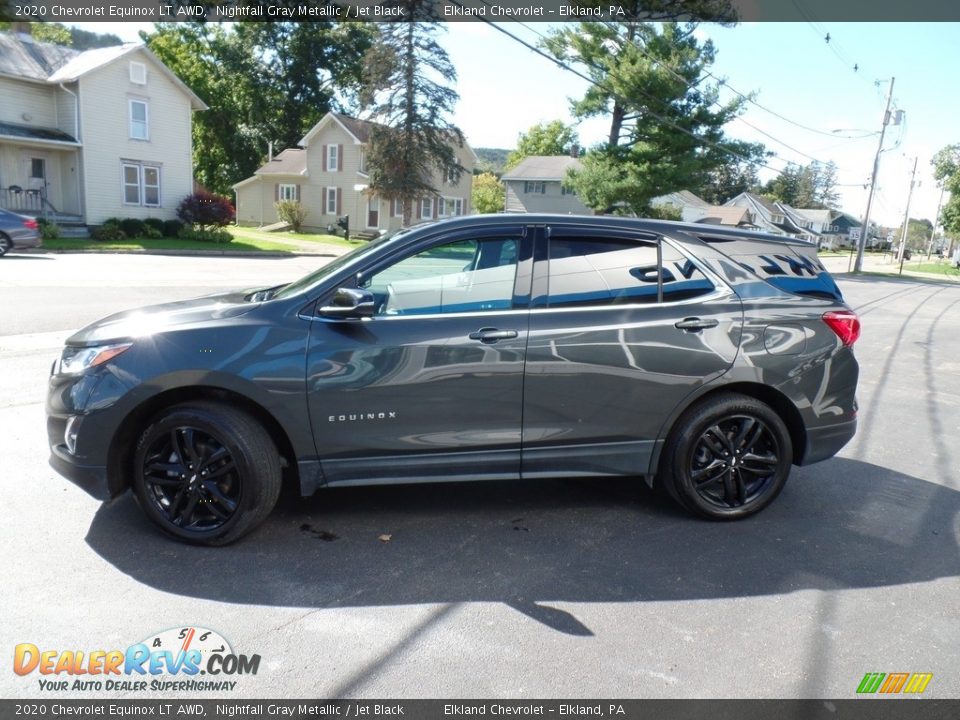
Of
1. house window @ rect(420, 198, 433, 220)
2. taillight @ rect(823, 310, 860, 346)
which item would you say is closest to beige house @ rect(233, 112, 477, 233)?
house window @ rect(420, 198, 433, 220)

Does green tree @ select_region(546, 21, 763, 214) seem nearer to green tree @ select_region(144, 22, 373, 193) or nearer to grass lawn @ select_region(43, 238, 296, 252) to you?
grass lawn @ select_region(43, 238, 296, 252)

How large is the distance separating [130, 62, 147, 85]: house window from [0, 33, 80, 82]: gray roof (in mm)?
2800

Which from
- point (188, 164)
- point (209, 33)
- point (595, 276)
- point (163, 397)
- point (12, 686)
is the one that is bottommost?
point (12, 686)

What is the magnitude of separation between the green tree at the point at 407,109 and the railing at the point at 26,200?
14059 millimetres

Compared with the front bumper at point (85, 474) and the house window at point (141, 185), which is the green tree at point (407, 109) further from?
the front bumper at point (85, 474)

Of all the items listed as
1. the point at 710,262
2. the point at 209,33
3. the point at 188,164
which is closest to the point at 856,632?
the point at 710,262

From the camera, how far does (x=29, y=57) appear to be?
92.0ft

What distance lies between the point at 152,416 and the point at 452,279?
1.77 m

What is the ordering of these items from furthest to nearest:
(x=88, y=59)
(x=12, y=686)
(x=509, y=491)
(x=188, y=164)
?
(x=188, y=164) → (x=88, y=59) → (x=509, y=491) → (x=12, y=686)

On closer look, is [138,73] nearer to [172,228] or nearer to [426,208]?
[172,228]

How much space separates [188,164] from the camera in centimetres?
3141

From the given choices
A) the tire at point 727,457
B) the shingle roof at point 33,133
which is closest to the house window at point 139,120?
the shingle roof at point 33,133

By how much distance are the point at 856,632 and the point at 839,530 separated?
47.0 inches

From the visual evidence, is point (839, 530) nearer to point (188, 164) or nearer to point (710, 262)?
point (710, 262)
